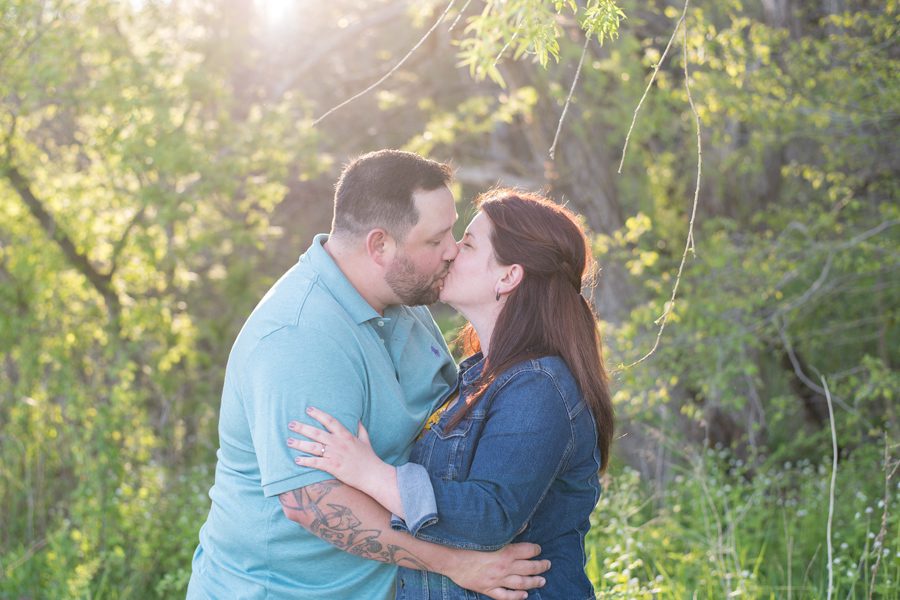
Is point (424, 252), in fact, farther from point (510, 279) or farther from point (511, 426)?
point (511, 426)

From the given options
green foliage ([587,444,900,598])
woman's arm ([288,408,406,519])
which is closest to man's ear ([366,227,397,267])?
woman's arm ([288,408,406,519])

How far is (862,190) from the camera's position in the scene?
7918mm

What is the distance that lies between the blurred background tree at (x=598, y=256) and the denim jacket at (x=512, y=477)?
99 centimetres

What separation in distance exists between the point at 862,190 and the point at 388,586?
20.4ft

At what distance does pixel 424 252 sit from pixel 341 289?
31 cm

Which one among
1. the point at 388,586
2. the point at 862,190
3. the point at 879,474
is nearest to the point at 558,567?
the point at 388,586

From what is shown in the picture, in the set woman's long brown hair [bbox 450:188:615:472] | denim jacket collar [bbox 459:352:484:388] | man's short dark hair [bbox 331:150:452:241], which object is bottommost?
denim jacket collar [bbox 459:352:484:388]

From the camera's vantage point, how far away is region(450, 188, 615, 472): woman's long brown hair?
3.01m

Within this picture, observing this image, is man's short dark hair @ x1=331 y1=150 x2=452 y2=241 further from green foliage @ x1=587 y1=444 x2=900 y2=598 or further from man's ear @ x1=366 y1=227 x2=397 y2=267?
green foliage @ x1=587 y1=444 x2=900 y2=598

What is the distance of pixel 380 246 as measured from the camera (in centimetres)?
321

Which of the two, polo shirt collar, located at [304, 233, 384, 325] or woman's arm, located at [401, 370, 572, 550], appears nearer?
woman's arm, located at [401, 370, 572, 550]

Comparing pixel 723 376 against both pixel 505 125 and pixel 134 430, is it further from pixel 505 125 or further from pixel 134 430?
pixel 505 125

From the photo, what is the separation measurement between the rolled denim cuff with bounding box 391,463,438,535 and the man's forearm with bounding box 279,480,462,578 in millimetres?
53

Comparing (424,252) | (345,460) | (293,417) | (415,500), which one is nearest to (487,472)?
(415,500)
